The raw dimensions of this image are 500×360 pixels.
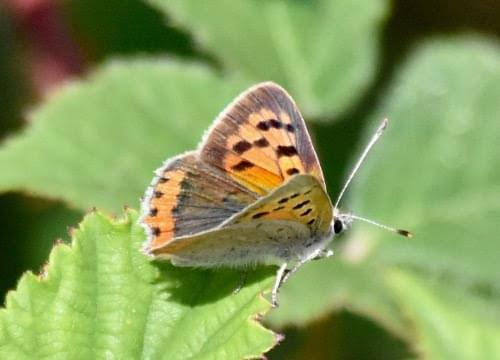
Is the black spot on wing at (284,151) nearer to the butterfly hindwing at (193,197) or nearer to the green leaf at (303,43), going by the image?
the butterfly hindwing at (193,197)

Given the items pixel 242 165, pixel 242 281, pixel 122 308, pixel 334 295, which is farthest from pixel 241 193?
pixel 334 295

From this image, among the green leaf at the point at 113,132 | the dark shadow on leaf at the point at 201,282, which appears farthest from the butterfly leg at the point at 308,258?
the green leaf at the point at 113,132

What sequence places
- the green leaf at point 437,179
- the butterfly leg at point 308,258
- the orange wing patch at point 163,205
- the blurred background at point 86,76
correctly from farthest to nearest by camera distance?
1. the blurred background at point 86,76
2. the green leaf at point 437,179
3. the butterfly leg at point 308,258
4. the orange wing patch at point 163,205

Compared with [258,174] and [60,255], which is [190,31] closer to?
[258,174]

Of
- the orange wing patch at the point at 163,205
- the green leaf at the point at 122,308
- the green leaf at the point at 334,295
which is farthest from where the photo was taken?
the green leaf at the point at 334,295

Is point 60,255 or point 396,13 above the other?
point 396,13

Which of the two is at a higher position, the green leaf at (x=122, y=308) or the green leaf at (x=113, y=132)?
the green leaf at (x=113, y=132)

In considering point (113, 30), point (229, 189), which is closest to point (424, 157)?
point (113, 30)

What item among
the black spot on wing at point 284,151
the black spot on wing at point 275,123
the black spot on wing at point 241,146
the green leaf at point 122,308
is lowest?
the green leaf at point 122,308
